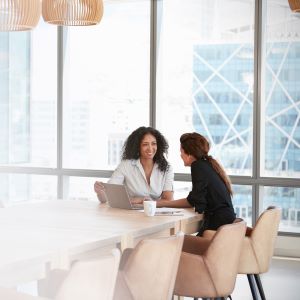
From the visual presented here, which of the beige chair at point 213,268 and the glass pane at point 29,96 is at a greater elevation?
the glass pane at point 29,96

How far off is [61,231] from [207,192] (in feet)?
4.58

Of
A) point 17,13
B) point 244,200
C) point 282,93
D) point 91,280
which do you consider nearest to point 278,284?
point 244,200

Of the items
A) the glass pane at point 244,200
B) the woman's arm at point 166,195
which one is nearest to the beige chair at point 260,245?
the woman's arm at point 166,195

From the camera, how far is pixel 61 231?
4.03 metres

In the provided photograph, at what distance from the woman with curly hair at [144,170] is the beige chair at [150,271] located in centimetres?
207

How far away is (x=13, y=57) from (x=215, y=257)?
5759mm

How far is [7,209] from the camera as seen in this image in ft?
16.9

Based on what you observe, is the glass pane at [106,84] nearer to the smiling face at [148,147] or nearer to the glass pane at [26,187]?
the glass pane at [26,187]

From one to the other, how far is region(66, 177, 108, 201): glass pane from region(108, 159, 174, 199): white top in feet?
9.79

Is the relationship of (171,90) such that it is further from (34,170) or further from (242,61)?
(34,170)

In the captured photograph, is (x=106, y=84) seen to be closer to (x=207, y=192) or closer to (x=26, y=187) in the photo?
(x=26, y=187)

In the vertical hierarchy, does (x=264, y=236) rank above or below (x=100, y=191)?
below

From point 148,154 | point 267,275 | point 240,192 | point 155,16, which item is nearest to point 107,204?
point 148,154

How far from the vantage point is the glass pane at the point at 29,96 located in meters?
9.06
